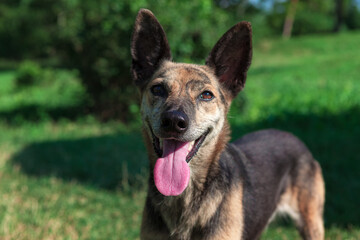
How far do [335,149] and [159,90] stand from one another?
17.9 feet

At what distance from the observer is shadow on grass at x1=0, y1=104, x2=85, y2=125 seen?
12320mm

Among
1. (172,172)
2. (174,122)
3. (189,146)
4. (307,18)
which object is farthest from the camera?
(307,18)

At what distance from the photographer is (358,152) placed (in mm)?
7520

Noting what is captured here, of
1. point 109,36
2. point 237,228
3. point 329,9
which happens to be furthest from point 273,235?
point 329,9

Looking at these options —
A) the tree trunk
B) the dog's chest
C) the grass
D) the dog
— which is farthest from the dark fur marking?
the tree trunk

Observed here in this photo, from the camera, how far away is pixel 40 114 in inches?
500

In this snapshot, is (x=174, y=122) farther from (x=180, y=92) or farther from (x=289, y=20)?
(x=289, y=20)

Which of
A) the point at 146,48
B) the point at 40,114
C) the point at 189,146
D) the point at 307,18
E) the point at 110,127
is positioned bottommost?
the point at 307,18

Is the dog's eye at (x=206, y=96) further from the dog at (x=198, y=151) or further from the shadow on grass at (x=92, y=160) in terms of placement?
the shadow on grass at (x=92, y=160)

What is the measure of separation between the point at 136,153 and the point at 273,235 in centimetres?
378

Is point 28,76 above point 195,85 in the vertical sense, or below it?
below

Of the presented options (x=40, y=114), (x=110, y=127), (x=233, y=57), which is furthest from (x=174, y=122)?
(x=40, y=114)

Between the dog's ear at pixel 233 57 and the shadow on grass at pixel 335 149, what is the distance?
2905 mm

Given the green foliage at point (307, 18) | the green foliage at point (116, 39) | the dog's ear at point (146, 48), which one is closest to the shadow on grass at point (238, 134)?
the green foliage at point (116, 39)
